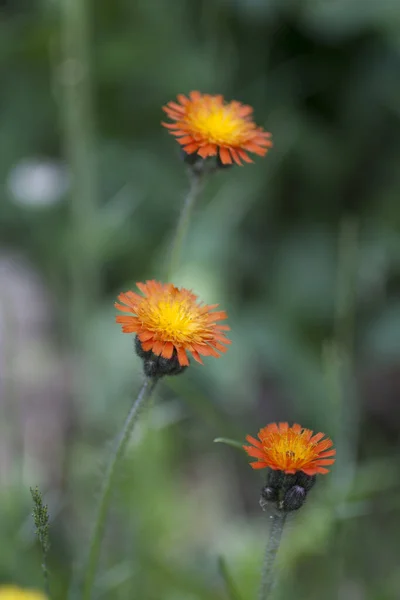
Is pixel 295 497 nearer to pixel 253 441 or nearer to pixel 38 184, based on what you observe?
pixel 253 441

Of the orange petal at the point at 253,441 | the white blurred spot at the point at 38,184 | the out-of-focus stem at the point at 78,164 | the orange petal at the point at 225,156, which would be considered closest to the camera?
the orange petal at the point at 253,441

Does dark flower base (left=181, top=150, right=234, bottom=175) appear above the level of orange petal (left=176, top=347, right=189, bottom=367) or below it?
above

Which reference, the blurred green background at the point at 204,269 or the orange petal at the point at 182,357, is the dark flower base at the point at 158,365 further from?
the blurred green background at the point at 204,269

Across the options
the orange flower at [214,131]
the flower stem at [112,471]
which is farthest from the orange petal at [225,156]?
the flower stem at [112,471]

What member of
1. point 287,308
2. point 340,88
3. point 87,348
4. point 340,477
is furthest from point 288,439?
point 340,88

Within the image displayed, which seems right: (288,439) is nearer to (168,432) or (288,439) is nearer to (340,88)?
(168,432)

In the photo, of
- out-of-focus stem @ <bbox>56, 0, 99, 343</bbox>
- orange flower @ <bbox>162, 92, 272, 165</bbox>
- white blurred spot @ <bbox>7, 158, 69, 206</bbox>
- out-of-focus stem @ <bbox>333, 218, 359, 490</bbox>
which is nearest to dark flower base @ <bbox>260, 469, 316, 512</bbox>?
orange flower @ <bbox>162, 92, 272, 165</bbox>

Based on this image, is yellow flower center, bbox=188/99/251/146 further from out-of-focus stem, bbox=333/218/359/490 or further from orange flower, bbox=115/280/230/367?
out-of-focus stem, bbox=333/218/359/490
